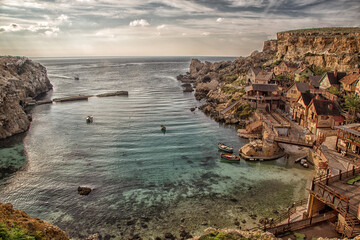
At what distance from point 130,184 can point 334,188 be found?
3068 cm

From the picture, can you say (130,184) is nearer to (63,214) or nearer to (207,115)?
(63,214)

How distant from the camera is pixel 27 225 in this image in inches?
691

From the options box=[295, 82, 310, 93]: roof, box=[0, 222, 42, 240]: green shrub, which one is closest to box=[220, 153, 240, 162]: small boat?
box=[0, 222, 42, 240]: green shrub

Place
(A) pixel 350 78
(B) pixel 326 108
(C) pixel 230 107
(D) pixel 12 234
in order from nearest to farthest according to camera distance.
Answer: (D) pixel 12 234 < (B) pixel 326 108 < (A) pixel 350 78 < (C) pixel 230 107

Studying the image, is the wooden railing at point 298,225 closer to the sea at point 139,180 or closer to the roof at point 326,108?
the sea at point 139,180

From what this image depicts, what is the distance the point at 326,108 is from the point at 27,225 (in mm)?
60746

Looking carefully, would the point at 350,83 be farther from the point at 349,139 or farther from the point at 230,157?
the point at 230,157

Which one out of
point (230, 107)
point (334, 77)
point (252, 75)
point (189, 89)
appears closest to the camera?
point (334, 77)

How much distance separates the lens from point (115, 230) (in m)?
31.5

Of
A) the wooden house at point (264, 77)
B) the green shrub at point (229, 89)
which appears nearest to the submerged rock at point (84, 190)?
the green shrub at point (229, 89)

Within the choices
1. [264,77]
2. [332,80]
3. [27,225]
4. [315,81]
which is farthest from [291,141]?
[264,77]

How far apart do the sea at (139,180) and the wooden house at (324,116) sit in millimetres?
13259

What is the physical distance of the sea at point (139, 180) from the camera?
110ft

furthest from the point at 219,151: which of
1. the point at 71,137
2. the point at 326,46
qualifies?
the point at 326,46
